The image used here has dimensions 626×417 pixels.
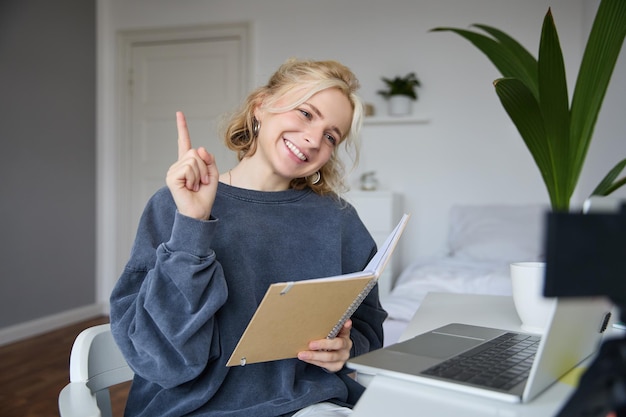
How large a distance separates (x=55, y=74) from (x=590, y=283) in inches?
162

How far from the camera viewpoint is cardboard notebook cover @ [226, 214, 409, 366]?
69cm

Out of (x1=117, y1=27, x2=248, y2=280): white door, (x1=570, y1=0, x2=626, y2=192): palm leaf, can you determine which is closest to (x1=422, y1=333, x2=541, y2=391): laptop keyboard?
(x1=570, y1=0, x2=626, y2=192): palm leaf

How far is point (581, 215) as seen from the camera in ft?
0.95

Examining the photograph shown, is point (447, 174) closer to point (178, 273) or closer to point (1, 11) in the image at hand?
point (1, 11)

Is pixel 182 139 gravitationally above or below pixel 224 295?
above

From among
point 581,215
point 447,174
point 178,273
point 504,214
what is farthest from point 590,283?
point 447,174

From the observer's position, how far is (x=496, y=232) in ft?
11.1

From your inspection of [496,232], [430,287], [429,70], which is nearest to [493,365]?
[430,287]

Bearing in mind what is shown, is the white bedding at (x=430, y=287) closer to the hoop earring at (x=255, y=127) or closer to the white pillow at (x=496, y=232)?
the white pillow at (x=496, y=232)

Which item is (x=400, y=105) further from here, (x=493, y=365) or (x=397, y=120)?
(x=493, y=365)

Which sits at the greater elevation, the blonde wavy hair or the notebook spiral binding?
the blonde wavy hair

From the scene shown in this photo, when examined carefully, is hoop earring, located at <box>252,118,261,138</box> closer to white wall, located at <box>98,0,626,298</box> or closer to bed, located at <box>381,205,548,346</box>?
bed, located at <box>381,205,548,346</box>

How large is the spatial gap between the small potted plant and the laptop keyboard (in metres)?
3.06

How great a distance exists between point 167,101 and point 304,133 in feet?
11.5
